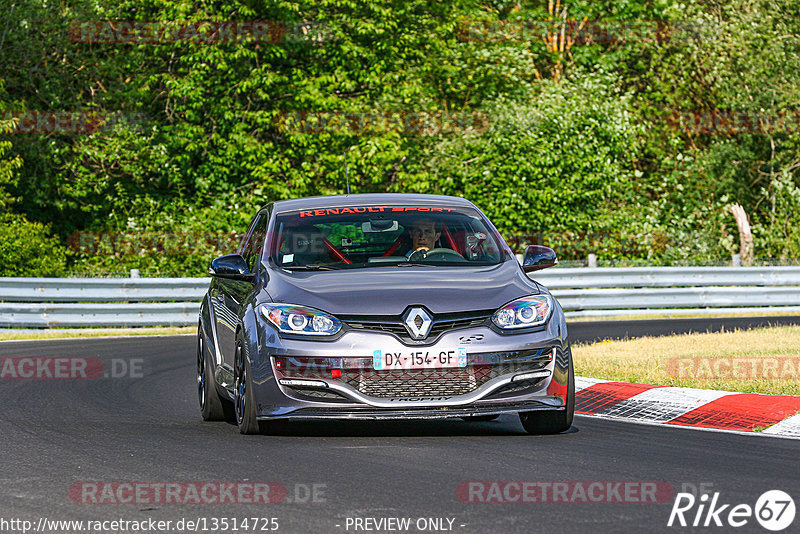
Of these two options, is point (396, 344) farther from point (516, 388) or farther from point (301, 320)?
point (516, 388)

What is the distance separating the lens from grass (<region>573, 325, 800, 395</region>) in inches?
424

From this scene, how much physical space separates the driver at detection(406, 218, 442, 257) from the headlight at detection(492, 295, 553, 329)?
4.14 feet

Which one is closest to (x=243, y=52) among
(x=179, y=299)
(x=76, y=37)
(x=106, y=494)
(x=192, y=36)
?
(x=192, y=36)

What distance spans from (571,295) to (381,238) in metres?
15.4

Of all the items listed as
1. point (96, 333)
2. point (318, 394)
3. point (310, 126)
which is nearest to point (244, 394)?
point (318, 394)

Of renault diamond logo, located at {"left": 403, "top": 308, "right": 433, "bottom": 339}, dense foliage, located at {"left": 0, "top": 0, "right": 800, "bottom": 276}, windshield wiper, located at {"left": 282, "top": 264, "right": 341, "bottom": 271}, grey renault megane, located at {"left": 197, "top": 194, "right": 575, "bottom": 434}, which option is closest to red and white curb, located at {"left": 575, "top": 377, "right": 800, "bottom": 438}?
grey renault megane, located at {"left": 197, "top": 194, "right": 575, "bottom": 434}

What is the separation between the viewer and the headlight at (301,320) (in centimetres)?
810

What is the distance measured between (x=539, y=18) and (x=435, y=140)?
10644 millimetres

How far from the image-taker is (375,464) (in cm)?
740

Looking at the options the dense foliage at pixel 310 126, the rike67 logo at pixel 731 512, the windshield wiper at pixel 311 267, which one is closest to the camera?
the rike67 logo at pixel 731 512

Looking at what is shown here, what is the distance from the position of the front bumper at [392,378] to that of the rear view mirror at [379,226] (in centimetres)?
154

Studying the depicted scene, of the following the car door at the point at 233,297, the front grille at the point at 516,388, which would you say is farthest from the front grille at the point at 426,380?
the car door at the point at 233,297

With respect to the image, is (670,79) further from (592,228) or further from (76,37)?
(76,37)

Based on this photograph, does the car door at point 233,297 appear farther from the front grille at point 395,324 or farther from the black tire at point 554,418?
the black tire at point 554,418
